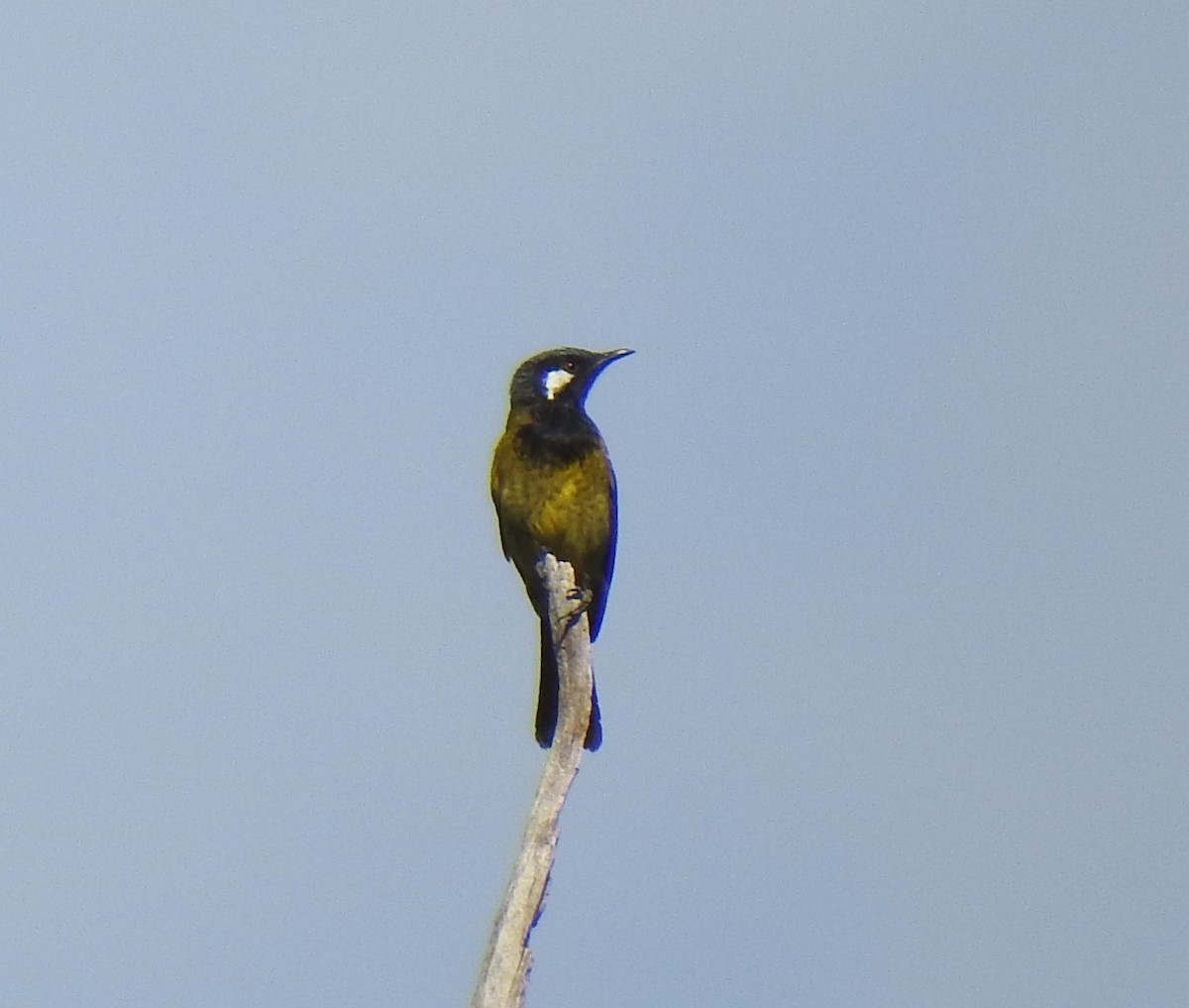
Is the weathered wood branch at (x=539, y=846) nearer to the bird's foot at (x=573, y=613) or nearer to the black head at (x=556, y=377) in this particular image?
the bird's foot at (x=573, y=613)

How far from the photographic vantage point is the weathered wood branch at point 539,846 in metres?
7.27

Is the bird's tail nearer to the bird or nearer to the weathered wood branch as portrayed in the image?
the bird

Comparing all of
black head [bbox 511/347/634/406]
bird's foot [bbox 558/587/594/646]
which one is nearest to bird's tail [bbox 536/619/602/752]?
bird's foot [bbox 558/587/594/646]

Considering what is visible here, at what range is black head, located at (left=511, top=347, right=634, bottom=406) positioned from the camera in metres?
10.5

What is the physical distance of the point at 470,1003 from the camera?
7.26m

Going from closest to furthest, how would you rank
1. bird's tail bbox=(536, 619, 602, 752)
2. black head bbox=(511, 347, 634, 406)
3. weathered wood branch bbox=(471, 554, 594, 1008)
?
weathered wood branch bbox=(471, 554, 594, 1008) → bird's tail bbox=(536, 619, 602, 752) → black head bbox=(511, 347, 634, 406)

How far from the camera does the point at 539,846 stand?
7566 millimetres

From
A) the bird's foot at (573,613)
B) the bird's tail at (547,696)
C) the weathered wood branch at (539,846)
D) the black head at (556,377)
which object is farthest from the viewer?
the black head at (556,377)

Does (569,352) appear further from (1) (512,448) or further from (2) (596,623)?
(2) (596,623)

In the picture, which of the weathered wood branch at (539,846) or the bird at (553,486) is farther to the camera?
the bird at (553,486)

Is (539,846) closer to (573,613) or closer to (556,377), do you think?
(573,613)

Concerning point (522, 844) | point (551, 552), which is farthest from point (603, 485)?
point (522, 844)

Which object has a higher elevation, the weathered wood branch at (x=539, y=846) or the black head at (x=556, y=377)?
the black head at (x=556, y=377)

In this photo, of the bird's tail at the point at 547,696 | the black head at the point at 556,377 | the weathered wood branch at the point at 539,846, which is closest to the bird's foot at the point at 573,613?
the weathered wood branch at the point at 539,846
